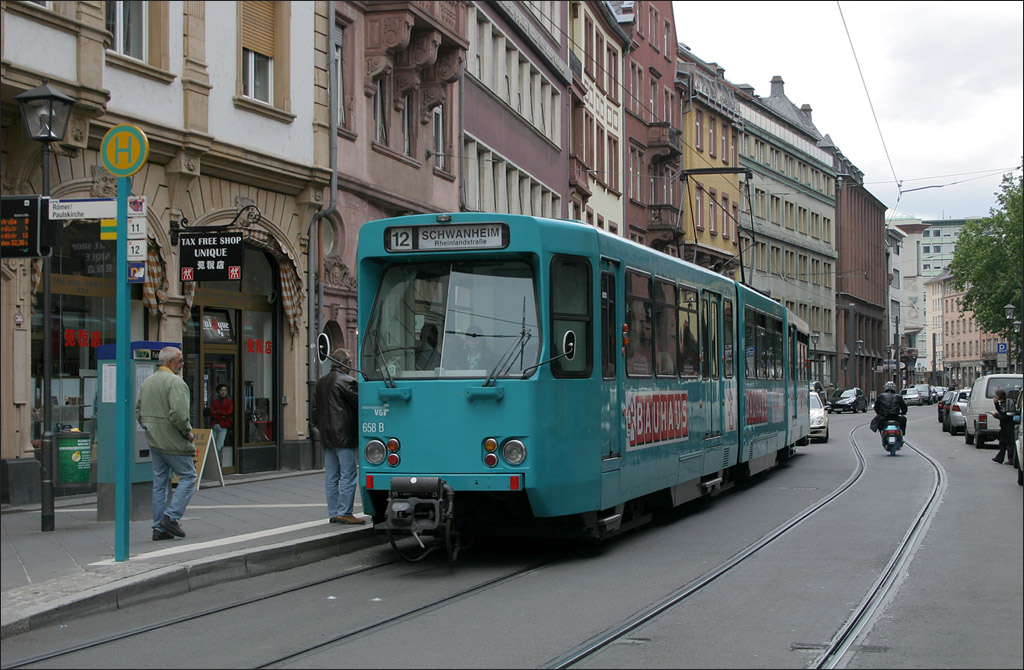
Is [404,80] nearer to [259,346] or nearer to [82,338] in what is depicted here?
[259,346]

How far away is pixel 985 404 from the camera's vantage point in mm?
32156

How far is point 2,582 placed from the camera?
8711 mm

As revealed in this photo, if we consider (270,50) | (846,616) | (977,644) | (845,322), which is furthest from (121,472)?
(845,322)

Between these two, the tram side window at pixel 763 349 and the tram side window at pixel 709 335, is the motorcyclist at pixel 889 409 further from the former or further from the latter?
the tram side window at pixel 709 335

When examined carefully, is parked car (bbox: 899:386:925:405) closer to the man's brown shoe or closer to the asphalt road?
the asphalt road

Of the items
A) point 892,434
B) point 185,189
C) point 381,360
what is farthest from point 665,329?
point 892,434

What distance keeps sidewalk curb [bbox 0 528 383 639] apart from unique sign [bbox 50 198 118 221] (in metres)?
3.05

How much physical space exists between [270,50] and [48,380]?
7537 millimetres

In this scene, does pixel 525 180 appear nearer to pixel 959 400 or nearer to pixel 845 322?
pixel 959 400

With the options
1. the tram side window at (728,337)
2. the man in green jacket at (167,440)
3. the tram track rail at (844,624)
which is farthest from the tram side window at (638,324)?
the man in green jacket at (167,440)

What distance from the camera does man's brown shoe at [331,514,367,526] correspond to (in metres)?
13.0

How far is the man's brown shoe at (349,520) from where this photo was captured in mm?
13027

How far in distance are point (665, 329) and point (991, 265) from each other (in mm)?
75227

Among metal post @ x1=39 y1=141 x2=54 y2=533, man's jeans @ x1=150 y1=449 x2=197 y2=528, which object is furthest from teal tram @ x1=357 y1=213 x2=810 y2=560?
metal post @ x1=39 y1=141 x2=54 y2=533
